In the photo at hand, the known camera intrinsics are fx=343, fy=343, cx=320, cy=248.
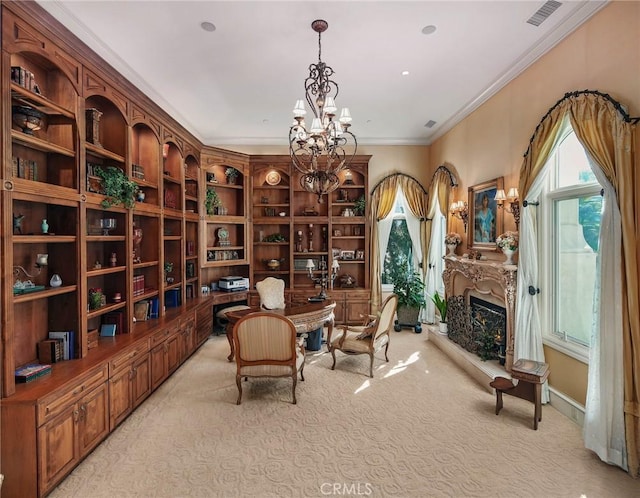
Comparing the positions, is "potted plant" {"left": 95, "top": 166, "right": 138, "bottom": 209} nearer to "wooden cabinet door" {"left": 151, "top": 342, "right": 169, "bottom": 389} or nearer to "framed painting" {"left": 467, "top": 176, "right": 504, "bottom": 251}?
"wooden cabinet door" {"left": 151, "top": 342, "right": 169, "bottom": 389}

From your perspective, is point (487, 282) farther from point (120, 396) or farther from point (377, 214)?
point (120, 396)

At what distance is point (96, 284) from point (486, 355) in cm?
486

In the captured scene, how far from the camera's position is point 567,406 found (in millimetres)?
3451

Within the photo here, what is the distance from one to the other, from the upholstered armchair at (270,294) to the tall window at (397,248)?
2614 millimetres

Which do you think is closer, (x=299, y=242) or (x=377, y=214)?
(x=377, y=214)

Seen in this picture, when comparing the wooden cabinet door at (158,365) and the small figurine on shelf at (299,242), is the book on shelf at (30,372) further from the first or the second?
the small figurine on shelf at (299,242)

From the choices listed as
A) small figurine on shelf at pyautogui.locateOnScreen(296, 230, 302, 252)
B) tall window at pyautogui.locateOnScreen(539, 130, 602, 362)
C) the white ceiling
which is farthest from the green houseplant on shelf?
tall window at pyautogui.locateOnScreen(539, 130, 602, 362)

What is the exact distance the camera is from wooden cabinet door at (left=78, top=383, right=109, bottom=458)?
9.00 ft

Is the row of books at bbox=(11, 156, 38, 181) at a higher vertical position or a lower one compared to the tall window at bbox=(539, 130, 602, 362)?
higher

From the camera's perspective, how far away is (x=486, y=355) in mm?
4480

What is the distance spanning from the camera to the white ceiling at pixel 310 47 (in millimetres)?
3088

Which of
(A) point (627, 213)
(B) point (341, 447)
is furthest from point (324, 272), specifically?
(A) point (627, 213)

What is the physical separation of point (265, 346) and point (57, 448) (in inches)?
72.5

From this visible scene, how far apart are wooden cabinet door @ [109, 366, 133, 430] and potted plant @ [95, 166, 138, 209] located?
1.66 m
